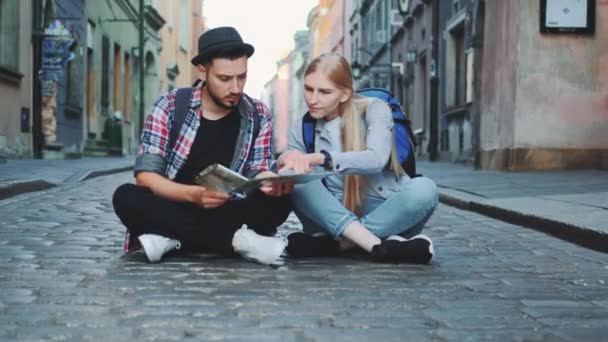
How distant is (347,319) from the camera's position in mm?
3049

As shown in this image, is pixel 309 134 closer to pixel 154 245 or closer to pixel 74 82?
pixel 154 245

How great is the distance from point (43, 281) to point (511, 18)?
33.7 feet

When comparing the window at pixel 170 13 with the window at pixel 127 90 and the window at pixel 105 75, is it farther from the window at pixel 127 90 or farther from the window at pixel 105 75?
the window at pixel 105 75

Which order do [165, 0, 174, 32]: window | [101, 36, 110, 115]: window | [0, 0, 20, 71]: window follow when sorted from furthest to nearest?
[165, 0, 174, 32]: window
[101, 36, 110, 115]: window
[0, 0, 20, 71]: window

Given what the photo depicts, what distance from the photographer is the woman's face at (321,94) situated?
169 inches

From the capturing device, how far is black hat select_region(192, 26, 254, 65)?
13.7ft

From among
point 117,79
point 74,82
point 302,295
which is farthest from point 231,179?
point 117,79

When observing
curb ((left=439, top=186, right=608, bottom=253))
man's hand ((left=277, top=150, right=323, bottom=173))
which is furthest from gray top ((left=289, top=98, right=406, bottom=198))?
curb ((left=439, top=186, right=608, bottom=253))

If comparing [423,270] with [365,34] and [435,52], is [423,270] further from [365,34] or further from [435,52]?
[365,34]

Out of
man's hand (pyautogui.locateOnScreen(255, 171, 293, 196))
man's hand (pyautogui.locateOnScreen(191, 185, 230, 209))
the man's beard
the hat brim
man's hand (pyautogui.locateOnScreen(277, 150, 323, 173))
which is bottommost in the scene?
man's hand (pyautogui.locateOnScreen(191, 185, 230, 209))

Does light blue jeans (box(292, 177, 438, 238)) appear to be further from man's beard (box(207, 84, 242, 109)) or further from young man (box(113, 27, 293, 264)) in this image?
man's beard (box(207, 84, 242, 109))

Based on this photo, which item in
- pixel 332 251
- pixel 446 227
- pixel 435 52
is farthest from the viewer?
pixel 435 52

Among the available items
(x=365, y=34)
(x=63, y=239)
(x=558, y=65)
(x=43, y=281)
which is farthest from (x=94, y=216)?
(x=365, y=34)

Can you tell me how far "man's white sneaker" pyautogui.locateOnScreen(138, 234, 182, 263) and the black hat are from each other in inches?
35.9
